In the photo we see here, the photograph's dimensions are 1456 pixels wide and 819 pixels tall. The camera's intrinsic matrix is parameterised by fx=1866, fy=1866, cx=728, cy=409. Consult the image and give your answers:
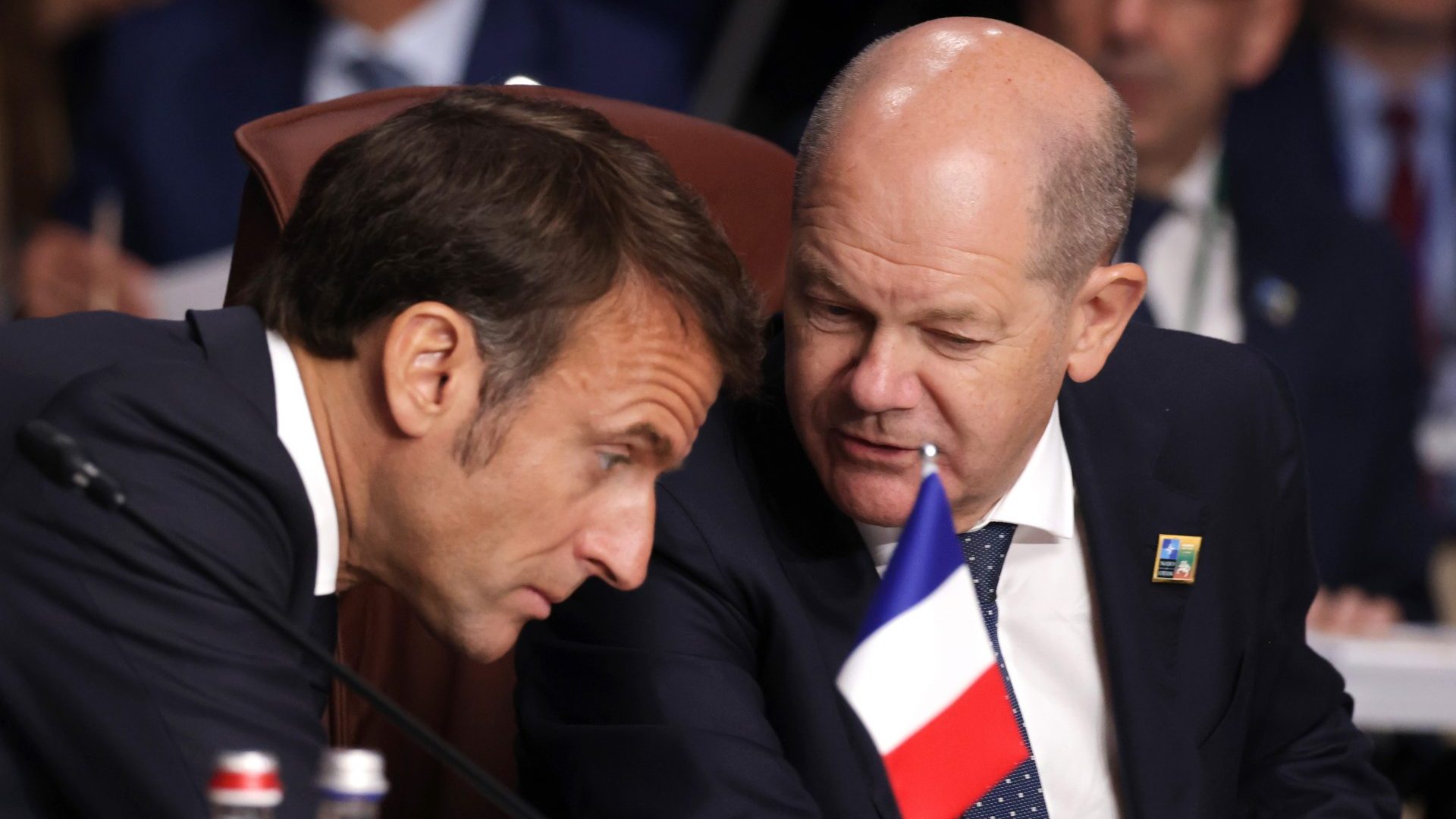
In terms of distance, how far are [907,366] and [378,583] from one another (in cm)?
66

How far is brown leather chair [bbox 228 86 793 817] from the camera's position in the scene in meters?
2.06

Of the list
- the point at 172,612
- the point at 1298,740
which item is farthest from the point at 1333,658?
the point at 172,612

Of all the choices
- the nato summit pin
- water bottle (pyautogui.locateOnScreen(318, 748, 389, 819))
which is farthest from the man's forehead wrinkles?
water bottle (pyautogui.locateOnScreen(318, 748, 389, 819))

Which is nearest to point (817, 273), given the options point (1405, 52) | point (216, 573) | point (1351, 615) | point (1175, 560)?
point (1175, 560)

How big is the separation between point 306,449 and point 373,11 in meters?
2.37

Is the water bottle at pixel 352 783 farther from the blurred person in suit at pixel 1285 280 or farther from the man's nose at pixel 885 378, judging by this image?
the blurred person in suit at pixel 1285 280

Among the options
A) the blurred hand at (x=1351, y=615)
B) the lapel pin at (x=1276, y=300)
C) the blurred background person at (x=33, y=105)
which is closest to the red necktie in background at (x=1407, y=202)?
the lapel pin at (x=1276, y=300)

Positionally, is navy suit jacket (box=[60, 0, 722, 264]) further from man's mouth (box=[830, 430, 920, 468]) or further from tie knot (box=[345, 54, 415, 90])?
man's mouth (box=[830, 430, 920, 468])

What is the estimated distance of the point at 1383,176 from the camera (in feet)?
14.7

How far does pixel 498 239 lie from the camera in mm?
1660

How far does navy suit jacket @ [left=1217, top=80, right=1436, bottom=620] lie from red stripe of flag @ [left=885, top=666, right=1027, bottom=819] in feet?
7.38

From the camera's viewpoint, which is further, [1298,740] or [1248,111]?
[1248,111]

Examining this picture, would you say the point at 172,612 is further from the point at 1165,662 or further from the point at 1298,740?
the point at 1298,740

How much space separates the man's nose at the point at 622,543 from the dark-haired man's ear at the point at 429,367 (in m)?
0.17
